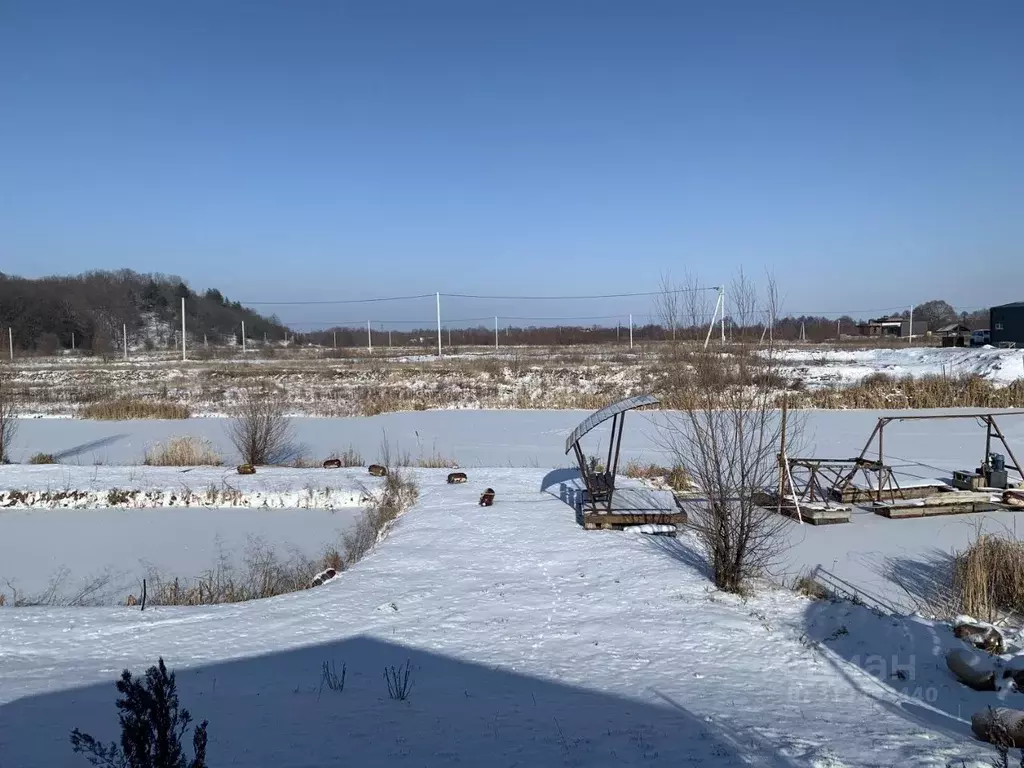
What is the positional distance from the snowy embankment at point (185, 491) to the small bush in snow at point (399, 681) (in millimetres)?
6022

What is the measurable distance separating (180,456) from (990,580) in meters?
12.7

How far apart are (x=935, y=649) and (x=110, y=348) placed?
66.6m

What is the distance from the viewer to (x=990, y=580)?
6.27m

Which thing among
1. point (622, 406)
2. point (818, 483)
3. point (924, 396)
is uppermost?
point (622, 406)

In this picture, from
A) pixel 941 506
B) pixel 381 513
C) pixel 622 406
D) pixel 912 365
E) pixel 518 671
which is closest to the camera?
pixel 518 671

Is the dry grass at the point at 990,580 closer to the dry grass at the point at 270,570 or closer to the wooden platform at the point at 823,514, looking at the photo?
the wooden platform at the point at 823,514

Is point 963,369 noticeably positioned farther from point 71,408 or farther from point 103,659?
point 71,408

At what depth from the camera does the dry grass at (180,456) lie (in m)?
13.0

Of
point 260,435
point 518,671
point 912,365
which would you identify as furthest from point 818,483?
point 912,365

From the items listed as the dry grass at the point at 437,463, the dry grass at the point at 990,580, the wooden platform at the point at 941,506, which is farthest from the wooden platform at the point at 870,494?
the dry grass at the point at 437,463

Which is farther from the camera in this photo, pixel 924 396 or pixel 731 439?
pixel 924 396

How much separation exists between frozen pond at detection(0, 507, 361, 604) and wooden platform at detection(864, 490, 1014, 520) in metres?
7.53

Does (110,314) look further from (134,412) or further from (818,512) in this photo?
(818,512)

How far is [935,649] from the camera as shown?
4980 mm
